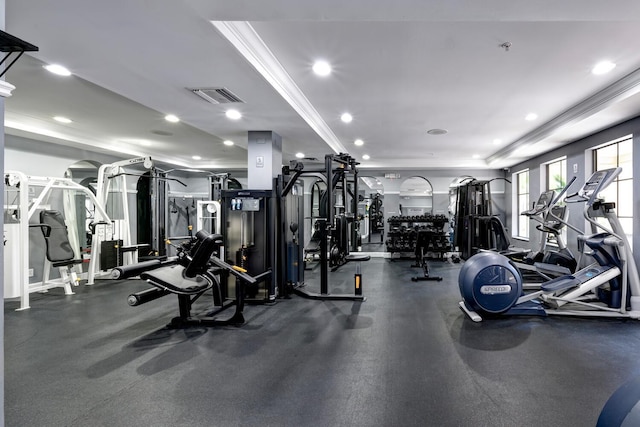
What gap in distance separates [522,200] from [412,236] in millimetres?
2885

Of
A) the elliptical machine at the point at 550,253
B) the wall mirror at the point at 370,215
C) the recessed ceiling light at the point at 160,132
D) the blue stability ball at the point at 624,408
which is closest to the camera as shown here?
the blue stability ball at the point at 624,408

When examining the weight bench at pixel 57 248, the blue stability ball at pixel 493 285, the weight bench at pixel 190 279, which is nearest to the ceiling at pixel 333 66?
the weight bench at pixel 57 248

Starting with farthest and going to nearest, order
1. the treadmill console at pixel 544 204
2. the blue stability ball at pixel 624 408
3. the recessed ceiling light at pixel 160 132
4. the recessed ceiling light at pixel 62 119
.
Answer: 1. the recessed ceiling light at pixel 160 132
2. the recessed ceiling light at pixel 62 119
3. the treadmill console at pixel 544 204
4. the blue stability ball at pixel 624 408

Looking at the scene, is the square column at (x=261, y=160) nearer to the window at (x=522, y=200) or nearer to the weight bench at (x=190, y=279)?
the weight bench at (x=190, y=279)

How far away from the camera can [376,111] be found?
4.71 meters

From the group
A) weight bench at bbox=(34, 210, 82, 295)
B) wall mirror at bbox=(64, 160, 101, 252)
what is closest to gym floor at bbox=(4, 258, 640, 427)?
weight bench at bbox=(34, 210, 82, 295)

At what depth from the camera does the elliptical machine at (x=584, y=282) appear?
12.0ft

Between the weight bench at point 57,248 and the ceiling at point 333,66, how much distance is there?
144 cm

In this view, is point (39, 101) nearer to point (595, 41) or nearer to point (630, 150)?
point (595, 41)

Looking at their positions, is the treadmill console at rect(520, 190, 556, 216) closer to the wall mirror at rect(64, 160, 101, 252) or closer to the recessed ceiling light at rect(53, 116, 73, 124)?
the recessed ceiling light at rect(53, 116, 73, 124)

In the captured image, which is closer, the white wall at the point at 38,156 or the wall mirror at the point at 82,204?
the white wall at the point at 38,156

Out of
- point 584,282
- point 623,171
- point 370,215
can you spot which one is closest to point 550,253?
point 584,282

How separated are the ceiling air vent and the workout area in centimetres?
3

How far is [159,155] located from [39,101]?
3832mm
